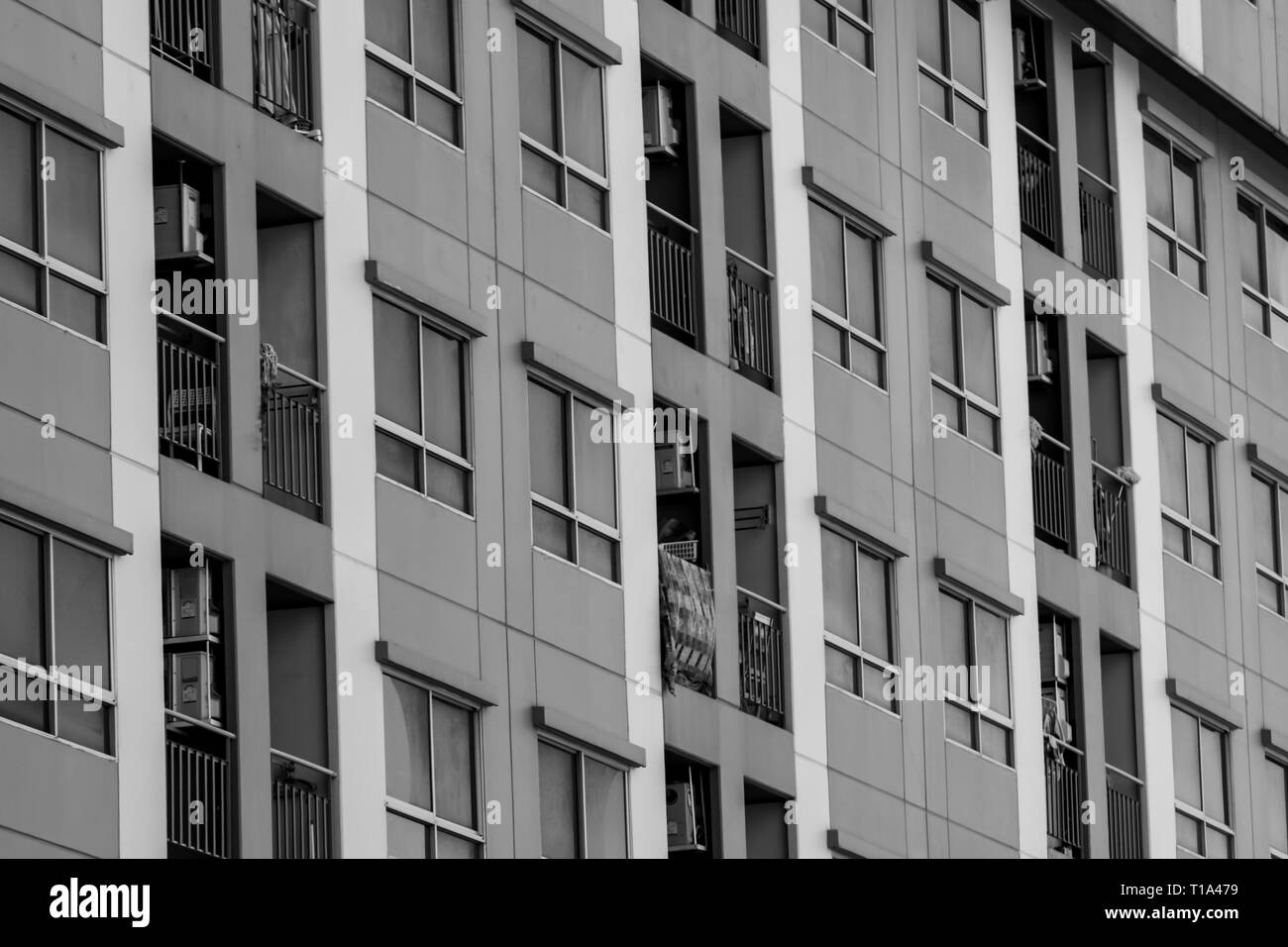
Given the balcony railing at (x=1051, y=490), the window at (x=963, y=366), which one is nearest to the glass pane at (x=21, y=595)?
the window at (x=963, y=366)

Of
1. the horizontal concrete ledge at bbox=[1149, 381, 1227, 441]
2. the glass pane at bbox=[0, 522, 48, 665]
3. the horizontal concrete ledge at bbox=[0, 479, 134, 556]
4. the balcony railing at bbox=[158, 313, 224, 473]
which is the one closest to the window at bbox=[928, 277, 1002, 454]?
the horizontal concrete ledge at bbox=[1149, 381, 1227, 441]

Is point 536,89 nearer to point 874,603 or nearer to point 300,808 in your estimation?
point 874,603

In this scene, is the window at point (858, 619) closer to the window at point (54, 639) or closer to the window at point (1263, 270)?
the window at point (1263, 270)

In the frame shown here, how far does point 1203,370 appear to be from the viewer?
4850 centimetres

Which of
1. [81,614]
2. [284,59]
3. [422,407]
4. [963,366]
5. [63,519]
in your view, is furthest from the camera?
[963,366]

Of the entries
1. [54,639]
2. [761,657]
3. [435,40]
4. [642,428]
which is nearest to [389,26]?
[435,40]

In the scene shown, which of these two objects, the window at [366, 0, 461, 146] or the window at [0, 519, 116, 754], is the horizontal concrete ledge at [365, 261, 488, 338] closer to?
the window at [366, 0, 461, 146]

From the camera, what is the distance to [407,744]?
3322cm

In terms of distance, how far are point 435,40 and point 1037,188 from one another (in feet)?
42.2
